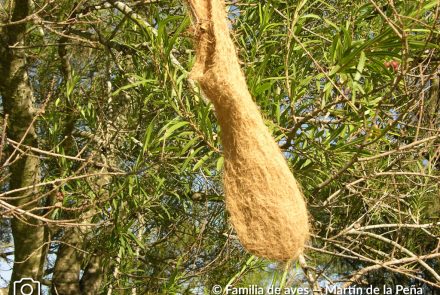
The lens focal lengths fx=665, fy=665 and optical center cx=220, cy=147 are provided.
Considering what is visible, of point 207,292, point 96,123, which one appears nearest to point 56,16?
point 96,123

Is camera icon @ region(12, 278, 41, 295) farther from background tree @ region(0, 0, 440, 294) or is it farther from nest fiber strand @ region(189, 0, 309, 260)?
nest fiber strand @ region(189, 0, 309, 260)

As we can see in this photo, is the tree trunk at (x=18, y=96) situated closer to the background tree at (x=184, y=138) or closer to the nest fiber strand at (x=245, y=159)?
the background tree at (x=184, y=138)

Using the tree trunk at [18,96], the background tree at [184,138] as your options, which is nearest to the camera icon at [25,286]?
the background tree at [184,138]

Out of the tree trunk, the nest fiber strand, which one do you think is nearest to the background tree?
the tree trunk

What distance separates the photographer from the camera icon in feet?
6.67

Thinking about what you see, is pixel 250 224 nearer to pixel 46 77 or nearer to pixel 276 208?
pixel 276 208

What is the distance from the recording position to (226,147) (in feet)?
3.72

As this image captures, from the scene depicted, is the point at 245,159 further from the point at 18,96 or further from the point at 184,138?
the point at 18,96

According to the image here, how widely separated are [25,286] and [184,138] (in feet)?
2.87

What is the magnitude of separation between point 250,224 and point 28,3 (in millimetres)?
958

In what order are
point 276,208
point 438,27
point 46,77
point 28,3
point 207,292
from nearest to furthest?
point 276,208 → point 438,27 → point 28,3 → point 207,292 → point 46,77

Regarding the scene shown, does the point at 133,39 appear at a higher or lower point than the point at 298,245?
higher

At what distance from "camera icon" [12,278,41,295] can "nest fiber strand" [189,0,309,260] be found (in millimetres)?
1100

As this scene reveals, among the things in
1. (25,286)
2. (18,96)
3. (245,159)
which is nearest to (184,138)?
(245,159)
